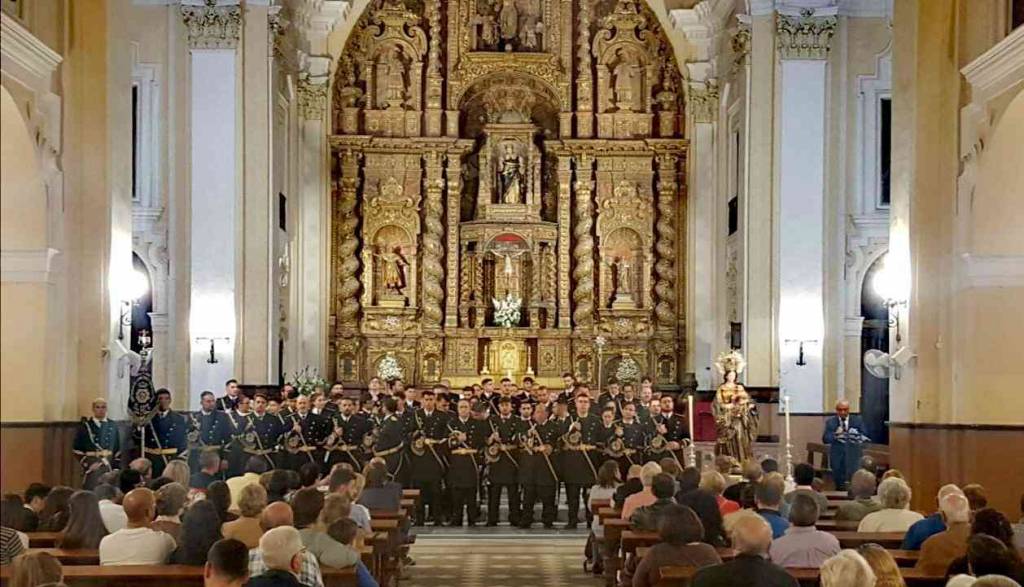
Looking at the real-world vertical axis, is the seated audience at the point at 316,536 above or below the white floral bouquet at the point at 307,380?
below

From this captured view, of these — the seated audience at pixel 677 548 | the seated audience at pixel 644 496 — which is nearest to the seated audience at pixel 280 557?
the seated audience at pixel 677 548

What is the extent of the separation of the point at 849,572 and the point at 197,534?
13.6 feet

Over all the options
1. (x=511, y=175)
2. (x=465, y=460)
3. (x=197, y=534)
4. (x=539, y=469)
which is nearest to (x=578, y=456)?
(x=539, y=469)

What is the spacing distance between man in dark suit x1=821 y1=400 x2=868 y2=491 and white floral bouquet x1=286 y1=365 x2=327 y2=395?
914cm

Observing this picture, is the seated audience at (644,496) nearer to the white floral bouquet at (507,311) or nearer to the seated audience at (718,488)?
the seated audience at (718,488)

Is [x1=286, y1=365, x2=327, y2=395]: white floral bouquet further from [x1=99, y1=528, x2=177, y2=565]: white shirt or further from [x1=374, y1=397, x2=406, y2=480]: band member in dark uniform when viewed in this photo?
[x1=99, y1=528, x2=177, y2=565]: white shirt

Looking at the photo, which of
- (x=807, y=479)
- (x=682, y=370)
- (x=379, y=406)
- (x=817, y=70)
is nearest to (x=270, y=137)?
(x=379, y=406)

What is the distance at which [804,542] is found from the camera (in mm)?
9227

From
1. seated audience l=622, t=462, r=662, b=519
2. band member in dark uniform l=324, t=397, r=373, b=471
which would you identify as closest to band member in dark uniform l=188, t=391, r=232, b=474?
band member in dark uniform l=324, t=397, r=373, b=471

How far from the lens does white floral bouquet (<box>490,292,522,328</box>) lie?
101 ft

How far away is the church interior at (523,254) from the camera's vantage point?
594 inches

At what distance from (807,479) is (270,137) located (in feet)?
43.4

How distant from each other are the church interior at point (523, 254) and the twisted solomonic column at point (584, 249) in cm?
8

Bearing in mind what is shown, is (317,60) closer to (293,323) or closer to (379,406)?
(293,323)
